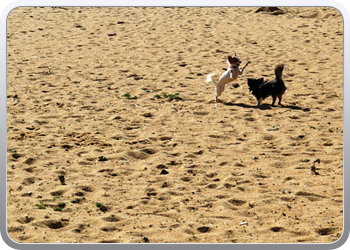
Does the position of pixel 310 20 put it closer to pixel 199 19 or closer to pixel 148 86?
pixel 199 19

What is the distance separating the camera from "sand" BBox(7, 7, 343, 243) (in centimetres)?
484

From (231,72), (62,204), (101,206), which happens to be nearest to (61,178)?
(62,204)

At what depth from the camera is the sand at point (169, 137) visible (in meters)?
4.84

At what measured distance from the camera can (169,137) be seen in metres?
7.15

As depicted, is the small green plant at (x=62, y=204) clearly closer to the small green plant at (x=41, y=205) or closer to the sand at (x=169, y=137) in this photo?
the sand at (x=169, y=137)

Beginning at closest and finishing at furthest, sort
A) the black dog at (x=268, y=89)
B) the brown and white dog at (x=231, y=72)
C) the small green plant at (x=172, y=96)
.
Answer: the brown and white dog at (x=231, y=72) < the black dog at (x=268, y=89) < the small green plant at (x=172, y=96)

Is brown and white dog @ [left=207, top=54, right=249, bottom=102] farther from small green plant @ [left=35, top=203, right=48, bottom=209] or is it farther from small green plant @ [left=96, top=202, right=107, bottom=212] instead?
small green plant @ [left=35, top=203, right=48, bottom=209]

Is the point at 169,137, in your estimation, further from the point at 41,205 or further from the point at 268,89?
the point at 41,205

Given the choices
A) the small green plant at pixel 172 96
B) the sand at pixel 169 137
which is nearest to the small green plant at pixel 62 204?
the sand at pixel 169 137

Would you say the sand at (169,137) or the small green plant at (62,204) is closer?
the sand at (169,137)

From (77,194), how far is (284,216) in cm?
224

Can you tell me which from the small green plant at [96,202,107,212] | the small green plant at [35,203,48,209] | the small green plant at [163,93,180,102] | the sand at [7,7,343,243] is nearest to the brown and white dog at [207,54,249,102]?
the sand at [7,7,343,243]

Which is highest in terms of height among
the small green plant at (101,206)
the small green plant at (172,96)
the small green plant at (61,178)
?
the small green plant at (172,96)

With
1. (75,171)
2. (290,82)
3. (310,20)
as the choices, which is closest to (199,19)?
(310,20)
